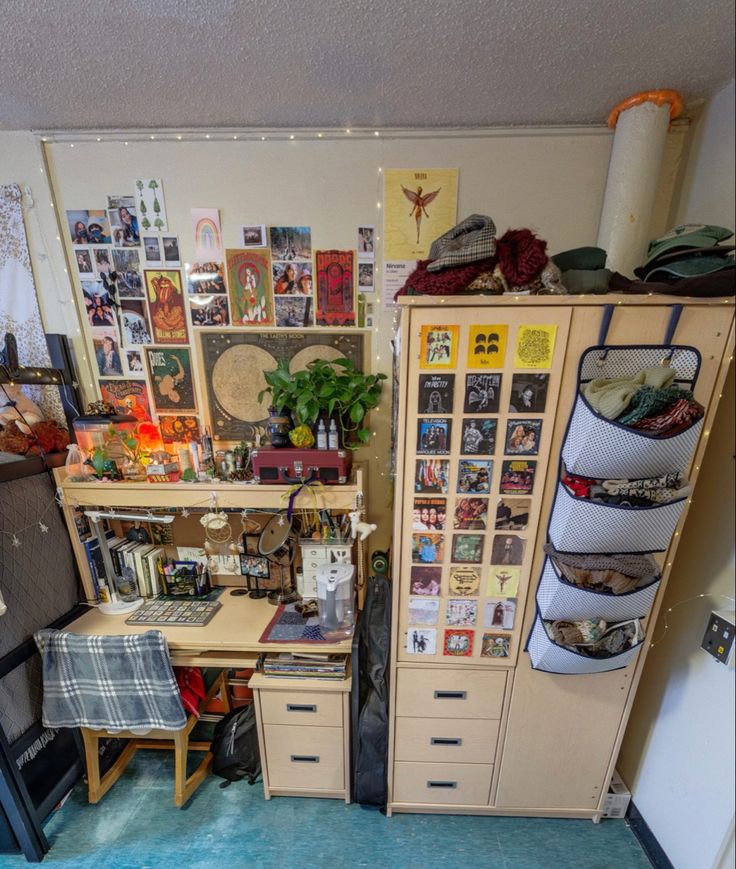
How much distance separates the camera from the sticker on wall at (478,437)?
104 cm

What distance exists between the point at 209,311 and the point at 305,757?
6.38 ft

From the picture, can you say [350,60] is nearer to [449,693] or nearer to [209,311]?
[209,311]

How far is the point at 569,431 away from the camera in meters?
1.01

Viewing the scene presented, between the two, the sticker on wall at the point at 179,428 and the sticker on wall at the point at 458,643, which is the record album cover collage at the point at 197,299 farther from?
the sticker on wall at the point at 458,643

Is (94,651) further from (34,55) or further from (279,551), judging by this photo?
(34,55)

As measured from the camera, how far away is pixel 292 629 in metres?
1.42

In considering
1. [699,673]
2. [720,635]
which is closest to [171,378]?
[720,635]

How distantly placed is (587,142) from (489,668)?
6.71 feet

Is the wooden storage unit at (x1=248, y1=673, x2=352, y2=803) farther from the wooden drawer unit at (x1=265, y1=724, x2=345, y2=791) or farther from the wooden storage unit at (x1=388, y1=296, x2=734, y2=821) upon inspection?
the wooden storage unit at (x1=388, y1=296, x2=734, y2=821)

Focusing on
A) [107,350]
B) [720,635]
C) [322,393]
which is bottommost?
[720,635]

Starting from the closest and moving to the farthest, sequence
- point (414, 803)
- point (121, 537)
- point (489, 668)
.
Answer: point (489, 668), point (414, 803), point (121, 537)

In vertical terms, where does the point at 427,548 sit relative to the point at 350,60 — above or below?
below

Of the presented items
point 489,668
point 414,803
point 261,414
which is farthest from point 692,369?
point 414,803

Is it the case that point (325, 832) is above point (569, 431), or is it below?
below
